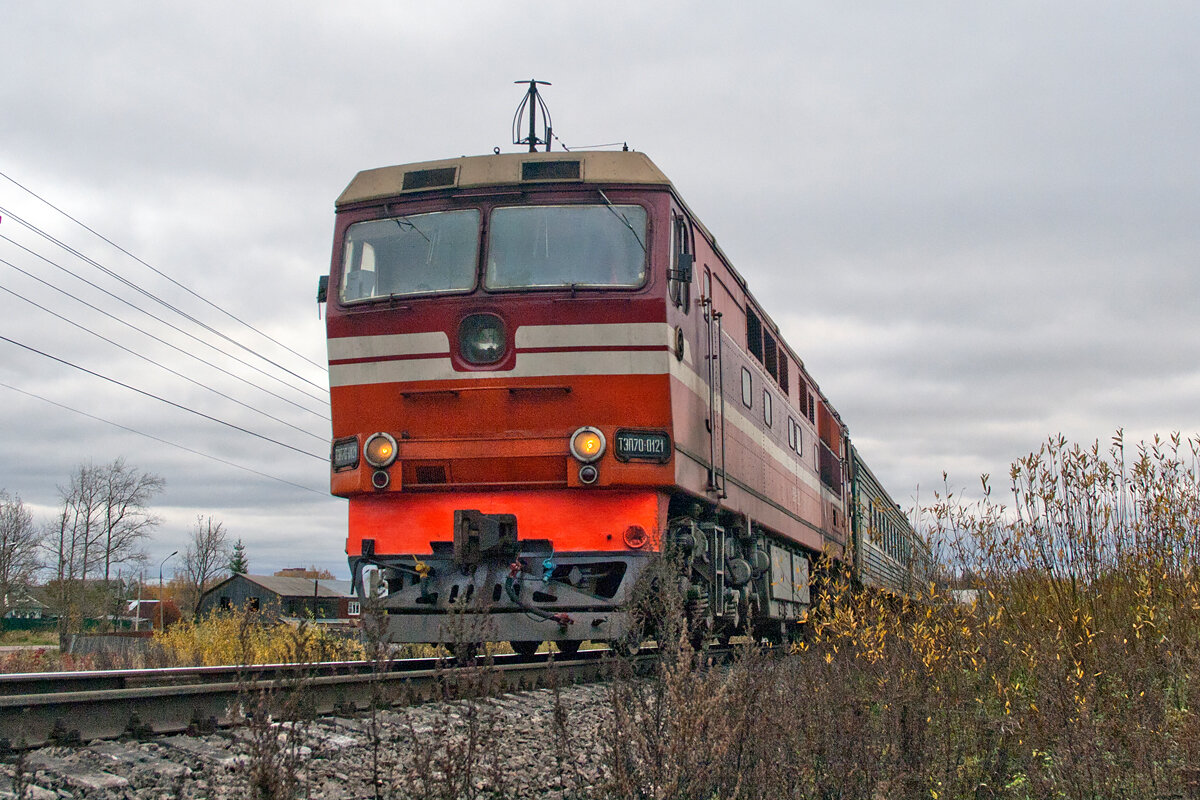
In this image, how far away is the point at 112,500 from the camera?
5716 centimetres

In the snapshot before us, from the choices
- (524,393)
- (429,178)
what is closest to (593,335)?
(524,393)

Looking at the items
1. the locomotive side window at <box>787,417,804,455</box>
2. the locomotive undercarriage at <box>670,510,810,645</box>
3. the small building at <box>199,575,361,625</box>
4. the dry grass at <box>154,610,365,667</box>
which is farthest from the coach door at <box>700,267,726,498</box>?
the small building at <box>199,575,361,625</box>

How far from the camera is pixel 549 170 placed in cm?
814

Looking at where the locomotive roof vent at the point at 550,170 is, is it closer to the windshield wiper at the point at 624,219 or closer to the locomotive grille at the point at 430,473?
the windshield wiper at the point at 624,219

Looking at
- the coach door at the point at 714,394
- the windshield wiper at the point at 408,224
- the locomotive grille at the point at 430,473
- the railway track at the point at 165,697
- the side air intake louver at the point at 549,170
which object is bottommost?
the railway track at the point at 165,697

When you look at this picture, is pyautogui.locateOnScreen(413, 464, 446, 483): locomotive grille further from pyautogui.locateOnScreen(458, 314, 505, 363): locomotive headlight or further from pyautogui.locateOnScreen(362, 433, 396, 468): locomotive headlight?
pyautogui.locateOnScreen(458, 314, 505, 363): locomotive headlight

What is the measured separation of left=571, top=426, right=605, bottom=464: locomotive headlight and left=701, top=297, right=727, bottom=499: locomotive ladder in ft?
4.33

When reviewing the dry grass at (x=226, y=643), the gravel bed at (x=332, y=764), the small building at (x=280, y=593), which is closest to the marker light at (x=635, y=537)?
the gravel bed at (x=332, y=764)

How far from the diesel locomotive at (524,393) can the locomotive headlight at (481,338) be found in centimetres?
1

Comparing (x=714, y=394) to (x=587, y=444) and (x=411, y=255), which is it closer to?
(x=587, y=444)

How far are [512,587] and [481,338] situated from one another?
1812 millimetres

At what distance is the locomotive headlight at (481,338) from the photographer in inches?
313

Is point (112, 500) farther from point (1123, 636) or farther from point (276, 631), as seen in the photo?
point (1123, 636)

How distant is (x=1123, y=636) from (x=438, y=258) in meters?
5.25
